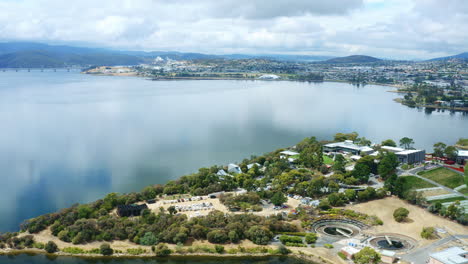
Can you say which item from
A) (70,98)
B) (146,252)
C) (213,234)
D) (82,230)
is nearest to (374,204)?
(213,234)

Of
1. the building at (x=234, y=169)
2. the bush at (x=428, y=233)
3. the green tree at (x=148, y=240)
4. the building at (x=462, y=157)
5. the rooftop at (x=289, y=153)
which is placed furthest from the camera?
the rooftop at (x=289, y=153)

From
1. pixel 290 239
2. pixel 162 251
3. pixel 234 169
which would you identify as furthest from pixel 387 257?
pixel 234 169

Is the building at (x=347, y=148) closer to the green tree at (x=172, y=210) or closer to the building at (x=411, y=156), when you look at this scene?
the building at (x=411, y=156)

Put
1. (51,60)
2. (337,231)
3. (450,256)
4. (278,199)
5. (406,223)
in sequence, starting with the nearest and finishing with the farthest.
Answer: (450,256), (337,231), (406,223), (278,199), (51,60)

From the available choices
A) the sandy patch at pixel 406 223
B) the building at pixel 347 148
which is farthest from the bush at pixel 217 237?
the building at pixel 347 148

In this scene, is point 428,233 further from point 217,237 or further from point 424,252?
point 217,237

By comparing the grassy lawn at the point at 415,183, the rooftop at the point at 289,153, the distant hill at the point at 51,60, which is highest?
the distant hill at the point at 51,60
